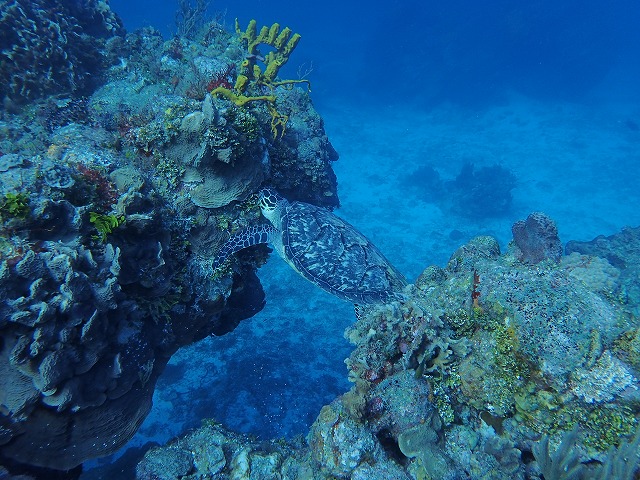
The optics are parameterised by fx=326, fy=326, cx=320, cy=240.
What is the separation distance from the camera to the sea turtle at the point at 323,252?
648 centimetres

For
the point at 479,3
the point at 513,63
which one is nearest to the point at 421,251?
the point at 513,63

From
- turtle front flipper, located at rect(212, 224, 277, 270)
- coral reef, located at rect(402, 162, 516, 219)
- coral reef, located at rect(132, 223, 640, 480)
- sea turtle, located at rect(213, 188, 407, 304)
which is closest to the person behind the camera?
coral reef, located at rect(132, 223, 640, 480)

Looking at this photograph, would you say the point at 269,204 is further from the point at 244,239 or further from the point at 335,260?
the point at 335,260

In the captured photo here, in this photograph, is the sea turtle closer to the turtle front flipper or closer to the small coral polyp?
the turtle front flipper

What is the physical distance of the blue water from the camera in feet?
37.1

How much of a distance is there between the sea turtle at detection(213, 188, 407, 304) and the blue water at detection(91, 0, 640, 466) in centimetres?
578

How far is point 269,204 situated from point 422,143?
3117cm

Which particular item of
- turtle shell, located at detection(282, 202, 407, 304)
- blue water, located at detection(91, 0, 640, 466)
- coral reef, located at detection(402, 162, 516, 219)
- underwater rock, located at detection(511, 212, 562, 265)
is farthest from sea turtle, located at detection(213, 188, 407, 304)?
coral reef, located at detection(402, 162, 516, 219)

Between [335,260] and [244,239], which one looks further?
[335,260]

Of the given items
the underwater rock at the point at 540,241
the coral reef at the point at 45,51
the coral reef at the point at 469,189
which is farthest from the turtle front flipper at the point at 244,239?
the coral reef at the point at 469,189

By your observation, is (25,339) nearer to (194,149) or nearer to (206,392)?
(194,149)

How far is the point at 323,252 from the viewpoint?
22.6 ft

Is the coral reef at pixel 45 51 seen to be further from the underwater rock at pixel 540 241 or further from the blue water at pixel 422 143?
the underwater rock at pixel 540 241

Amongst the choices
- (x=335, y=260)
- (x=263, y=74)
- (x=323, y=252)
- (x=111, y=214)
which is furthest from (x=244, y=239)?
(x=263, y=74)
